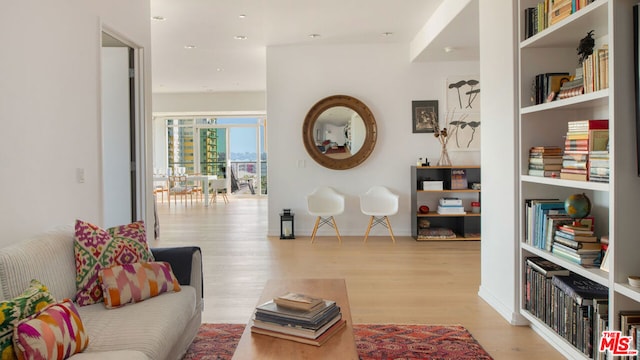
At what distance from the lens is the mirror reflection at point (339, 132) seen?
668 cm

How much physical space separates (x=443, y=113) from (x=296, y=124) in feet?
7.18

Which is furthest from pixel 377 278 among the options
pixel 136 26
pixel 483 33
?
pixel 136 26

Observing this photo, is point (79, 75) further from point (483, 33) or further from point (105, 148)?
point (483, 33)

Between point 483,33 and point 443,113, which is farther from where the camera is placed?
point 443,113

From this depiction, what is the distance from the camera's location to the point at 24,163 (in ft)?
8.65

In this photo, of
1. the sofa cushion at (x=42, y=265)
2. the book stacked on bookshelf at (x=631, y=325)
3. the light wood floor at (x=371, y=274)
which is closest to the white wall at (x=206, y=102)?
the light wood floor at (x=371, y=274)

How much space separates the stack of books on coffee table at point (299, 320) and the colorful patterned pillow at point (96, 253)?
0.96 m

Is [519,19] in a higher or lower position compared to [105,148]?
higher

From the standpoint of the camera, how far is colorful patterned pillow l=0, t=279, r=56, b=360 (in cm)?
161

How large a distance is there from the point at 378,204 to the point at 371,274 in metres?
2.22

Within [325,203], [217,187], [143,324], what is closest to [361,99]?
[325,203]

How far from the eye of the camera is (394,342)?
2.80 metres
